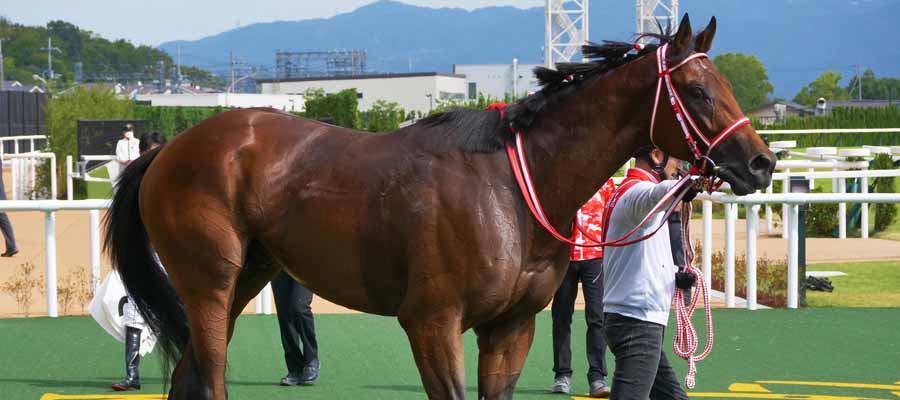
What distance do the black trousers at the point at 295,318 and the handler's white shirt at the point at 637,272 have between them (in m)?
2.21

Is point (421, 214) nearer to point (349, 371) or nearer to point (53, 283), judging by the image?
point (349, 371)

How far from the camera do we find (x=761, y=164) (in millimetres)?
3525

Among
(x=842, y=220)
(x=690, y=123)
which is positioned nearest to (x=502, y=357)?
(x=690, y=123)

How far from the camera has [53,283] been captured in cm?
808

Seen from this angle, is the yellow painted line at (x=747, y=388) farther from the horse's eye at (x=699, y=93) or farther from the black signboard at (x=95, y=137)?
the black signboard at (x=95, y=137)

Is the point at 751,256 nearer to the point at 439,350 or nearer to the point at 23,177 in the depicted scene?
the point at 439,350

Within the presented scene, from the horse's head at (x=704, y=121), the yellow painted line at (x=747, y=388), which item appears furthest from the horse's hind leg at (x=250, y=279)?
the yellow painted line at (x=747, y=388)

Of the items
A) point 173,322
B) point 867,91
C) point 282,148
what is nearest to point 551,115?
point 282,148

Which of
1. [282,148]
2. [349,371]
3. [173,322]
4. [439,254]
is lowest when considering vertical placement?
[349,371]

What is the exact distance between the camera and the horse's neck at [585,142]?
3.81 metres

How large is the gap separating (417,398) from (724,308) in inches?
137

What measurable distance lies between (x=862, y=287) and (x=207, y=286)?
7172mm

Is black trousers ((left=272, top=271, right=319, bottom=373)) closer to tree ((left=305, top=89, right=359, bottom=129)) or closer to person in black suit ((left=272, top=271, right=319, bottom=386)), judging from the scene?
person in black suit ((left=272, top=271, right=319, bottom=386))

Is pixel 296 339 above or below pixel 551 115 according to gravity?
below
